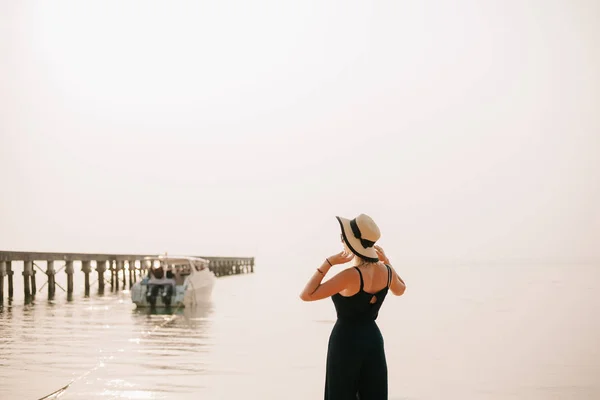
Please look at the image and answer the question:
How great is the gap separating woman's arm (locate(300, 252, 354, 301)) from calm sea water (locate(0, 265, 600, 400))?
657 cm

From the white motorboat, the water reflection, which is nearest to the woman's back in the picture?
the water reflection

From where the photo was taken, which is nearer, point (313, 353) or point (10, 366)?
point (10, 366)

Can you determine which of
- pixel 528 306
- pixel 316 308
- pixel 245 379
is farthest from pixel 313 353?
pixel 528 306

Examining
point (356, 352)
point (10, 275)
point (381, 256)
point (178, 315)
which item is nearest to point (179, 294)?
point (178, 315)

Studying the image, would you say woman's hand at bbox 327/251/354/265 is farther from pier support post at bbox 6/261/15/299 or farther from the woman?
pier support post at bbox 6/261/15/299

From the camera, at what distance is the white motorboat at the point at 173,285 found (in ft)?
105

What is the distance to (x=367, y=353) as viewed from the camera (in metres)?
5.60

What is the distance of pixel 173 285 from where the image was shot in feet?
107

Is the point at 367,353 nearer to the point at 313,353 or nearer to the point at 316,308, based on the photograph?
the point at 313,353

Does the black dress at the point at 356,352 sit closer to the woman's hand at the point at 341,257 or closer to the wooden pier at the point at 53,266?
the woman's hand at the point at 341,257

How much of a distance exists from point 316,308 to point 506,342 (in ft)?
60.8

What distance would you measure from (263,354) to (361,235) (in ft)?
43.6

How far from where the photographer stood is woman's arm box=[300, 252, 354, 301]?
17.9 ft

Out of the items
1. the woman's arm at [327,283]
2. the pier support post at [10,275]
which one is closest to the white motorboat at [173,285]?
the pier support post at [10,275]
